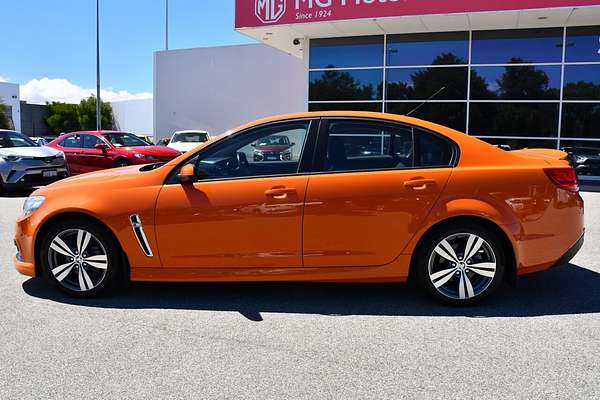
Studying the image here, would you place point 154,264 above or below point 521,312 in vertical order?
above

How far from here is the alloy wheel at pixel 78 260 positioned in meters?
4.47

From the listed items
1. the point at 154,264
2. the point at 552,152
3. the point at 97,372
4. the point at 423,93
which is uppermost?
the point at 423,93

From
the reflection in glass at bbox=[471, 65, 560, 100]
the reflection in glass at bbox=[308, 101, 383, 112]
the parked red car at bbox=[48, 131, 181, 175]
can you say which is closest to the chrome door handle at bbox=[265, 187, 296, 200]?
the parked red car at bbox=[48, 131, 181, 175]

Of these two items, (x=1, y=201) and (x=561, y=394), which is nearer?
(x=561, y=394)

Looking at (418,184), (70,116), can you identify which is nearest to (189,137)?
(418,184)

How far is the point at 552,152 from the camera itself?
16.4ft

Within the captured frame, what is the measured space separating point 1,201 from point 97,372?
931 cm

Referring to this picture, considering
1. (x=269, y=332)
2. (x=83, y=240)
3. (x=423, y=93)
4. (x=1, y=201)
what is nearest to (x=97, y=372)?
(x=269, y=332)

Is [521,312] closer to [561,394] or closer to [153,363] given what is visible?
[561,394]

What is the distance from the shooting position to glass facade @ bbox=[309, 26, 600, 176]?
626 inches

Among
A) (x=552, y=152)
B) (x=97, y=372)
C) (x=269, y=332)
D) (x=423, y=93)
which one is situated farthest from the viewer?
(x=423, y=93)

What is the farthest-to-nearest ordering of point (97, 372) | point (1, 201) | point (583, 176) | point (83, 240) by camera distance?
point (583, 176) < point (1, 201) < point (83, 240) < point (97, 372)

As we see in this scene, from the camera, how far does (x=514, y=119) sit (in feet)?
54.2

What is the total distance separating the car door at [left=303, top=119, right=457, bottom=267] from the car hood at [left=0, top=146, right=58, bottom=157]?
32.5 ft
